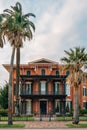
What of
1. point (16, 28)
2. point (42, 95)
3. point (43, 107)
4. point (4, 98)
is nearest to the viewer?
point (16, 28)

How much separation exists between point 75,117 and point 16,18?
14.7 meters

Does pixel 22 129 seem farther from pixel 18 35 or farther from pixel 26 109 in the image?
pixel 26 109

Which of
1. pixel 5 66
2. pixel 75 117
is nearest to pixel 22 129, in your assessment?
pixel 75 117

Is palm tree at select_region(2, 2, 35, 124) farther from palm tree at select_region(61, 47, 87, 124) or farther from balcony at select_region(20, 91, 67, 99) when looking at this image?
balcony at select_region(20, 91, 67, 99)

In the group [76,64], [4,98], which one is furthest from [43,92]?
[76,64]

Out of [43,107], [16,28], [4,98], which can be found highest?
[16,28]

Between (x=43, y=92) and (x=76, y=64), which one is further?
(x=43, y=92)

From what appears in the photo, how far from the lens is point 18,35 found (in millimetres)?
43531

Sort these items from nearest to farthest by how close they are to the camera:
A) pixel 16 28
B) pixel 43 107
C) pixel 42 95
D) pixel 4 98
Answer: pixel 16 28 < pixel 42 95 < pixel 43 107 < pixel 4 98

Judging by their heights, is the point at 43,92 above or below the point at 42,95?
above

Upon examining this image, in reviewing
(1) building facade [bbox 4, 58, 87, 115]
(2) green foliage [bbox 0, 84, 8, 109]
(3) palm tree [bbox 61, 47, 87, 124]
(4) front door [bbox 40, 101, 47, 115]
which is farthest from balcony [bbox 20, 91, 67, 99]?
(3) palm tree [bbox 61, 47, 87, 124]

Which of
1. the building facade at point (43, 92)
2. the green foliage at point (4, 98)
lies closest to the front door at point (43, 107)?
the building facade at point (43, 92)

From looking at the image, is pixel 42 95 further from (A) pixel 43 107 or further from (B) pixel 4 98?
(B) pixel 4 98

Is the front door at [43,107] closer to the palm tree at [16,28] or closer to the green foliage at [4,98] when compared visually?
the green foliage at [4,98]
